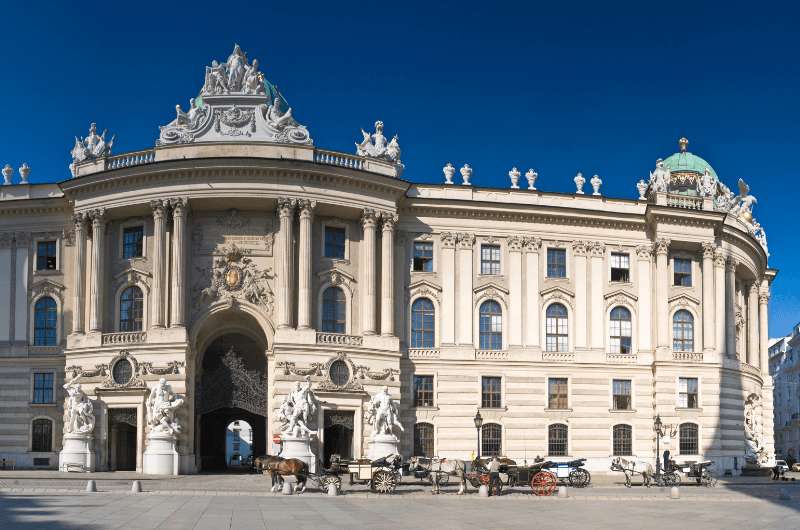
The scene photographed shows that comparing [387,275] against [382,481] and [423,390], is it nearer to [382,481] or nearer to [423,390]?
[423,390]

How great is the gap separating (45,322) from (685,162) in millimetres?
49596

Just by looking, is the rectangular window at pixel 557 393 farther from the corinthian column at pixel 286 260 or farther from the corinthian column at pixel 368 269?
the corinthian column at pixel 286 260

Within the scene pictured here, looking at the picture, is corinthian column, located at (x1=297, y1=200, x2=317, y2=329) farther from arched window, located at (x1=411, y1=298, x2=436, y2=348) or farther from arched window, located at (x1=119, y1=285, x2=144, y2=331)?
arched window, located at (x1=119, y1=285, x2=144, y2=331)

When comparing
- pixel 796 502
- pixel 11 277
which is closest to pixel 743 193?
pixel 796 502

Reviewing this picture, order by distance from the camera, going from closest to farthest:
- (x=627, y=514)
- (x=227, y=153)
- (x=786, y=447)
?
(x=627, y=514)
(x=227, y=153)
(x=786, y=447)

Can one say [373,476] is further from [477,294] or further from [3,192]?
[3,192]

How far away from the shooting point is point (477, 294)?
212ft

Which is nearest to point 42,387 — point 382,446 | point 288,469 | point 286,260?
point 286,260

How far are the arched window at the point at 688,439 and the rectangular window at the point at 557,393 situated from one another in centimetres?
757

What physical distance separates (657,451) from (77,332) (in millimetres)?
35328

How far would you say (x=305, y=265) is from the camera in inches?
2314

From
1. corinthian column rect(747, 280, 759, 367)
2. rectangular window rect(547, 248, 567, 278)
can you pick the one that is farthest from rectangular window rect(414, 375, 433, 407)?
corinthian column rect(747, 280, 759, 367)

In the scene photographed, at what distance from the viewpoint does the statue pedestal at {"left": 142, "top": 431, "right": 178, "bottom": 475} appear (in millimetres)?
Result: 54875

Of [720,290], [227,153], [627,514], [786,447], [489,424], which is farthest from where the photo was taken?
[786,447]
